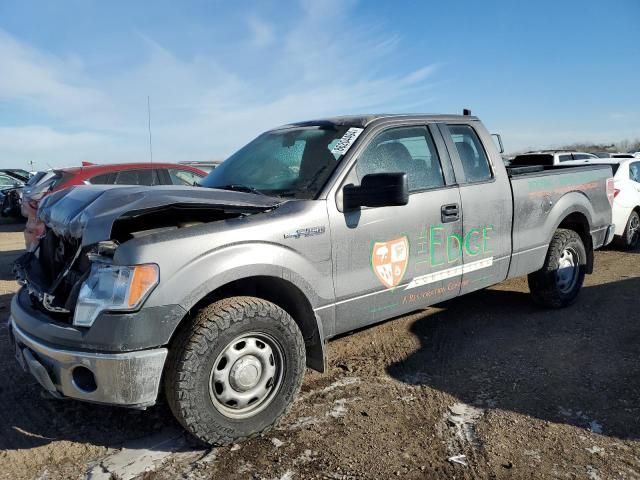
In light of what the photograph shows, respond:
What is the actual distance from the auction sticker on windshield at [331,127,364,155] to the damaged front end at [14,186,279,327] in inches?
24.7

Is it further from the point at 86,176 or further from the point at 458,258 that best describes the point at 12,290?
the point at 458,258

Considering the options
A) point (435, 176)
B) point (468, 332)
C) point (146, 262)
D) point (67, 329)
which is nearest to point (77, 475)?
point (67, 329)

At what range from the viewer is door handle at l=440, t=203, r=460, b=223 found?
153 inches

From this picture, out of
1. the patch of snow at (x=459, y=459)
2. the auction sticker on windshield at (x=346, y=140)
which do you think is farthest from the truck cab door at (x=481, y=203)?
the patch of snow at (x=459, y=459)

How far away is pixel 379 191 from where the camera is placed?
10.4 feet

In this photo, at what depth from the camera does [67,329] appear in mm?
2623

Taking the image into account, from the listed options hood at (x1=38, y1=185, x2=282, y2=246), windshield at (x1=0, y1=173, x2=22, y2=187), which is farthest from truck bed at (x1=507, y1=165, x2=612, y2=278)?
windshield at (x1=0, y1=173, x2=22, y2=187)

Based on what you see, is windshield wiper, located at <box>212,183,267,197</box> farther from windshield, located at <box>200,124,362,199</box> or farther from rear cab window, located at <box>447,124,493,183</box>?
rear cab window, located at <box>447,124,493,183</box>

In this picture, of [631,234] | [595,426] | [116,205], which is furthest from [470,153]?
[631,234]

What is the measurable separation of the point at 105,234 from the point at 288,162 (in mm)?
1566

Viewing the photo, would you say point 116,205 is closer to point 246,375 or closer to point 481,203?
point 246,375

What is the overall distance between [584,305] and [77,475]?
16.1 feet

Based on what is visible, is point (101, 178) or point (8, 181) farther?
point (8, 181)

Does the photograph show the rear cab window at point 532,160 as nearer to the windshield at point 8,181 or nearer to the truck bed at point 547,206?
the truck bed at point 547,206
